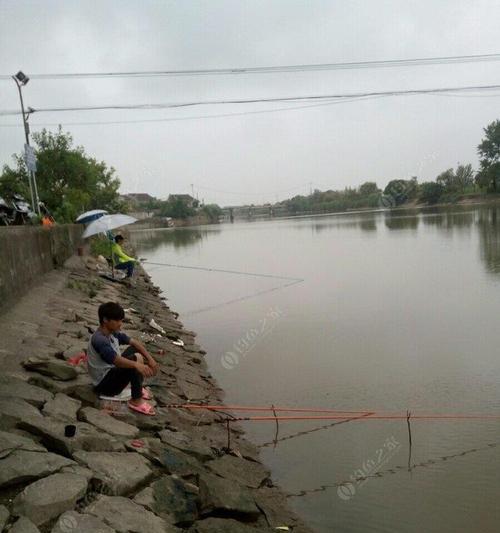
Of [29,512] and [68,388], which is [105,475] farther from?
[68,388]

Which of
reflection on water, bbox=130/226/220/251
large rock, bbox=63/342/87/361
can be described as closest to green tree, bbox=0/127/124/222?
reflection on water, bbox=130/226/220/251

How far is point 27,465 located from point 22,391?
1408mm

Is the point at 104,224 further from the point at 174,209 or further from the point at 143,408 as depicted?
the point at 174,209

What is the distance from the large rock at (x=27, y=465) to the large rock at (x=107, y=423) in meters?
0.86

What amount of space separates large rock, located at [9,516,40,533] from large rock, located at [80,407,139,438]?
153 centimetres

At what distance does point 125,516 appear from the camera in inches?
131

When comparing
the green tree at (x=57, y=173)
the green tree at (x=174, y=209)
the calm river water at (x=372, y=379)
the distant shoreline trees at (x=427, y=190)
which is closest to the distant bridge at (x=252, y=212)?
the distant shoreline trees at (x=427, y=190)

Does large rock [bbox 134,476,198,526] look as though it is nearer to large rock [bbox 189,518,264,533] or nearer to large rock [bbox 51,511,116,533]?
large rock [bbox 189,518,264,533]

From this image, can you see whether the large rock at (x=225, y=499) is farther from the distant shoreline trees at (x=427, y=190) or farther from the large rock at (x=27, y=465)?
the distant shoreline trees at (x=427, y=190)

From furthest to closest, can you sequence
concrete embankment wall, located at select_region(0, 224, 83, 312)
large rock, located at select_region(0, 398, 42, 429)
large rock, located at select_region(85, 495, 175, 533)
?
concrete embankment wall, located at select_region(0, 224, 83, 312)
large rock, located at select_region(0, 398, 42, 429)
large rock, located at select_region(85, 495, 175, 533)

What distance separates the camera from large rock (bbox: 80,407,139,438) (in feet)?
14.8

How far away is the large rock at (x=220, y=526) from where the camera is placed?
3.62m

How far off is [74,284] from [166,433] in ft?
25.9

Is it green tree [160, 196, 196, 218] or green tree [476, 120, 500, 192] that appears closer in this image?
green tree [476, 120, 500, 192]
